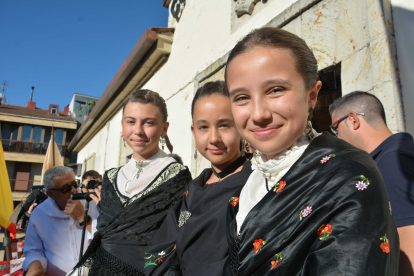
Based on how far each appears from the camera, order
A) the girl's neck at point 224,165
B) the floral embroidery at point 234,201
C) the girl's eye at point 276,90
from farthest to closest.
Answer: the girl's neck at point 224,165, the floral embroidery at point 234,201, the girl's eye at point 276,90

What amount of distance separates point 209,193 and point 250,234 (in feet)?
1.70

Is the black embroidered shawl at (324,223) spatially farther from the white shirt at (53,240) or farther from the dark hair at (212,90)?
the white shirt at (53,240)

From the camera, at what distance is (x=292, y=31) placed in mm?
2467

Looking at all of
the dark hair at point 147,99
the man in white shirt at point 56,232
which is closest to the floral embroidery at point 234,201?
the dark hair at point 147,99

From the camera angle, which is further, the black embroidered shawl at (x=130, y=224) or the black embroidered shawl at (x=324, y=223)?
the black embroidered shawl at (x=130, y=224)

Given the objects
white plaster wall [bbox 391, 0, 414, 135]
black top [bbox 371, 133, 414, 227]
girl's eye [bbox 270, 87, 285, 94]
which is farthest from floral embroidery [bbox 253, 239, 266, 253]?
white plaster wall [bbox 391, 0, 414, 135]

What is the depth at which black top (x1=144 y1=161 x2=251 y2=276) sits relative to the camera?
1095 mm

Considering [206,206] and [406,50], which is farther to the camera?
[406,50]

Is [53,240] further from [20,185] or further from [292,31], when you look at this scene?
[20,185]

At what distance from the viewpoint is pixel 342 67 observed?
6.61 ft

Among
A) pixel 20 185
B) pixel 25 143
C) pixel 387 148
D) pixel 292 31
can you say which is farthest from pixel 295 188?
pixel 25 143

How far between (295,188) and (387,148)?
38.4 inches

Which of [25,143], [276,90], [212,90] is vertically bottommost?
[25,143]

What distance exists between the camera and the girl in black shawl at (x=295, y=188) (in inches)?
24.1
